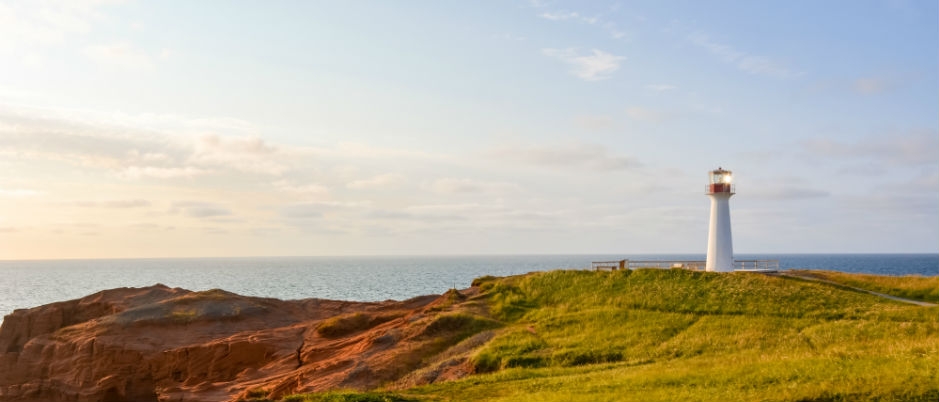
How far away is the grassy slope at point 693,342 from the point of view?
18969mm

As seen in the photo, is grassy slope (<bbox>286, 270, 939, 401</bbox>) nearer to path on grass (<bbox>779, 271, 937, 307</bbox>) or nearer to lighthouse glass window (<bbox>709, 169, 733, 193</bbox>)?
path on grass (<bbox>779, 271, 937, 307</bbox>)

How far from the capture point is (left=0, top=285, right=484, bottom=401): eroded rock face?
116 ft

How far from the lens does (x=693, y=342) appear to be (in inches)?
1273

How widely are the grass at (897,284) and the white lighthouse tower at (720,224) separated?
5609 millimetres

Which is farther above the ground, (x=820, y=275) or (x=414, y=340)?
(x=820, y=275)

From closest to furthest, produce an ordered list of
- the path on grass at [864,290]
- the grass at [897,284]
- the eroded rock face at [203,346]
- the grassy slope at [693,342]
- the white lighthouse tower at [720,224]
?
1. the grassy slope at [693,342]
2. the eroded rock face at [203,346]
3. the path on grass at [864,290]
4. the grass at [897,284]
5. the white lighthouse tower at [720,224]

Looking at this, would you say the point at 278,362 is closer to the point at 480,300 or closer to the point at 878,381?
the point at 480,300

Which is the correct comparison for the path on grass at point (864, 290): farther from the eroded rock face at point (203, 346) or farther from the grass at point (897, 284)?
the eroded rock face at point (203, 346)

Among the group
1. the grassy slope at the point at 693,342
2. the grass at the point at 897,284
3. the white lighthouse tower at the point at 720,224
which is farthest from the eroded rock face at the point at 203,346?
the grass at the point at 897,284

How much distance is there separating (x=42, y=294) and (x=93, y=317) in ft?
371

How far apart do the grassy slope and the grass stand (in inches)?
207

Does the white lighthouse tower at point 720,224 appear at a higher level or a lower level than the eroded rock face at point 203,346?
higher

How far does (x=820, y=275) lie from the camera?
168 ft

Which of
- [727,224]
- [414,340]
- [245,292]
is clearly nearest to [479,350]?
[414,340]
